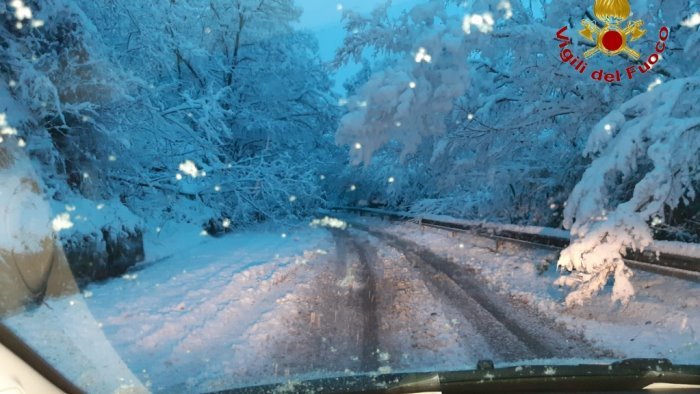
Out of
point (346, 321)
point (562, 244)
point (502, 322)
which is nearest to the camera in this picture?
point (502, 322)

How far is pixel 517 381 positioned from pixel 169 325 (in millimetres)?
5520

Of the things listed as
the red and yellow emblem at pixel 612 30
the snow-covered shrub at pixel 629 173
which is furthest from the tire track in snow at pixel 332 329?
the red and yellow emblem at pixel 612 30

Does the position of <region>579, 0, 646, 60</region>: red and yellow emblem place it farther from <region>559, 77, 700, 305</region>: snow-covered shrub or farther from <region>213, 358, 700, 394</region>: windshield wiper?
<region>213, 358, 700, 394</region>: windshield wiper

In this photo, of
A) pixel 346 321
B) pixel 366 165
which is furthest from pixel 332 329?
pixel 366 165

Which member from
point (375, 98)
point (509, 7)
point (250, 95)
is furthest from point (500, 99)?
point (250, 95)

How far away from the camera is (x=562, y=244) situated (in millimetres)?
11492

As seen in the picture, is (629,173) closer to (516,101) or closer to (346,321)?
(346,321)

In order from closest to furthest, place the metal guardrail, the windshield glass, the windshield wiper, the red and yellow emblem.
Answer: the windshield wiper < the windshield glass < the metal guardrail < the red and yellow emblem

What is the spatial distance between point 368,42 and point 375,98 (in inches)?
154

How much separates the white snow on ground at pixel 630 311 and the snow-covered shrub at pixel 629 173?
0.48 meters

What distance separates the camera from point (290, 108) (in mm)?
26078

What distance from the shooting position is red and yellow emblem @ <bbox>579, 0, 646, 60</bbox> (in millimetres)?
9773

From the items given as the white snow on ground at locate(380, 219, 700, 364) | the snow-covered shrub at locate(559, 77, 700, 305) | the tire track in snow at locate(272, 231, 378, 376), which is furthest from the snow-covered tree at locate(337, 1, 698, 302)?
the tire track in snow at locate(272, 231, 378, 376)

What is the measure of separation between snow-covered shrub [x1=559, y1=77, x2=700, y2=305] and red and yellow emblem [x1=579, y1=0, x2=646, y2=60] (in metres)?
3.13
